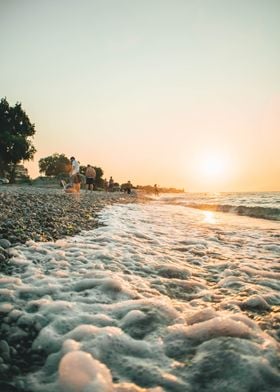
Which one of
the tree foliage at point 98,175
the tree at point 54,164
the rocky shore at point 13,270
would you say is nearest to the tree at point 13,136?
the tree foliage at point 98,175

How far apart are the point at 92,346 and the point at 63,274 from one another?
1726 mm

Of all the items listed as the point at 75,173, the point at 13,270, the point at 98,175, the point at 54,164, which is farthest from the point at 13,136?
the point at 13,270

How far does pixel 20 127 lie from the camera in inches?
2329

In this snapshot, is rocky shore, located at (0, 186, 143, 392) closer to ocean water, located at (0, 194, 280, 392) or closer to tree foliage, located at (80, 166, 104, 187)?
ocean water, located at (0, 194, 280, 392)

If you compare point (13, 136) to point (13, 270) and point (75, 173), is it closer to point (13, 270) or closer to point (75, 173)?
point (75, 173)

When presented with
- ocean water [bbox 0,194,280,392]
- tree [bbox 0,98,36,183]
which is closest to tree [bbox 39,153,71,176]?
tree [bbox 0,98,36,183]

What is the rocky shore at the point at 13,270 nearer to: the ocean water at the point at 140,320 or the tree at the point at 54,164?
the ocean water at the point at 140,320

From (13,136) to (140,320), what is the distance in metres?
57.7

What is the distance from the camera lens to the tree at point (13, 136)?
182 feet

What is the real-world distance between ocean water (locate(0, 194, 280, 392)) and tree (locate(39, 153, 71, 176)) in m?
97.4

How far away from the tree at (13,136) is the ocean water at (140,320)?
54884 mm

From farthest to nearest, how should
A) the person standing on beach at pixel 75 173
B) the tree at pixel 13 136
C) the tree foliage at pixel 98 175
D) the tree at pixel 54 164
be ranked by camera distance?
1. the tree at pixel 54 164
2. the tree foliage at pixel 98 175
3. the tree at pixel 13 136
4. the person standing on beach at pixel 75 173

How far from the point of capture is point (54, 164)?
10212 centimetres

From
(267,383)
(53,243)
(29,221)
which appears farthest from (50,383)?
(29,221)
